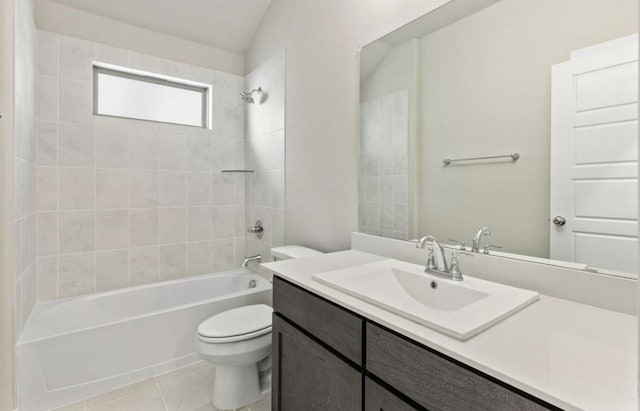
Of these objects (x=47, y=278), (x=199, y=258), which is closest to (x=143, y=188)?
(x=199, y=258)

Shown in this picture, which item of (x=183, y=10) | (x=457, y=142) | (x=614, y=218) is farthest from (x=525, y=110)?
(x=183, y=10)

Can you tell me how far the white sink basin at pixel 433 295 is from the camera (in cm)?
79

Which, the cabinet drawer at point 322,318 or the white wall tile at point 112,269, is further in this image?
the white wall tile at point 112,269

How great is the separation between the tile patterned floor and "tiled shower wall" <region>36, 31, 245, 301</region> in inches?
33.6

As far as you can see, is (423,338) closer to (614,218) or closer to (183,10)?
(614,218)

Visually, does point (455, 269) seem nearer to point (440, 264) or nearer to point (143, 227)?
point (440, 264)

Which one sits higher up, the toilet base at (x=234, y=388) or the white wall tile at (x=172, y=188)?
the white wall tile at (x=172, y=188)

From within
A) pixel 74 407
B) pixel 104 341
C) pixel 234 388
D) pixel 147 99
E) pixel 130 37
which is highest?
pixel 130 37

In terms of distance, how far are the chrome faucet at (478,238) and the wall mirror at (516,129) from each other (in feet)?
0.06

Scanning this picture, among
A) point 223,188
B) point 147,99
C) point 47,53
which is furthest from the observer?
point 223,188

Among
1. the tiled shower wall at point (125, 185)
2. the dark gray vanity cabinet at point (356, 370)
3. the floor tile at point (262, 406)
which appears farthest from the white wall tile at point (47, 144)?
the floor tile at point (262, 406)

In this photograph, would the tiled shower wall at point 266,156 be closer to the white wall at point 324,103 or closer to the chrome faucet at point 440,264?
the white wall at point 324,103

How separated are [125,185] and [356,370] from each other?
2.29m

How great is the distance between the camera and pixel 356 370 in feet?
3.06
